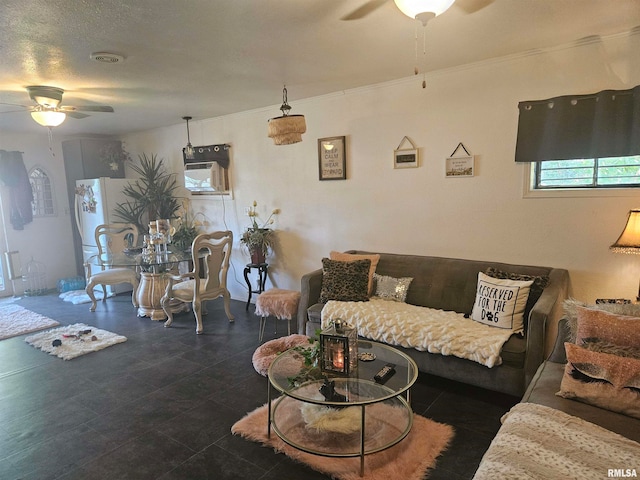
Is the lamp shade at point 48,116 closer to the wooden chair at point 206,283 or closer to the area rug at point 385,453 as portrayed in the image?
the wooden chair at point 206,283

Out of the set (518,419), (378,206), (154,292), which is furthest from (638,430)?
(154,292)

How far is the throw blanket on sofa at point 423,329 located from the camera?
8.41 feet

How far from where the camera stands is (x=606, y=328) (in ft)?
6.59

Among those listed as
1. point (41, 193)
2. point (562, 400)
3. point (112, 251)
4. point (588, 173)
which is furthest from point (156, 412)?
point (41, 193)

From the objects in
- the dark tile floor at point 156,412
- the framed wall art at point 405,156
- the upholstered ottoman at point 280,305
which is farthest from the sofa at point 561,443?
the framed wall art at point 405,156

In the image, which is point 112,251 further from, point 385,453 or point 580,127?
point 580,127

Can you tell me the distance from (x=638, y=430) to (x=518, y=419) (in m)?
0.48

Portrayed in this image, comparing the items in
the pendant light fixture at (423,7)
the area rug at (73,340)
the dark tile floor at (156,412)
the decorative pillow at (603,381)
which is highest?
the pendant light fixture at (423,7)

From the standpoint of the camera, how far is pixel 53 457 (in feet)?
7.29

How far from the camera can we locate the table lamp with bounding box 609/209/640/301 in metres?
2.51

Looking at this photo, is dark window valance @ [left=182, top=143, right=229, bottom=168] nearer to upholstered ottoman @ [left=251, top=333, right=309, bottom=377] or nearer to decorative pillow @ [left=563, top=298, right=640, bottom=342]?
upholstered ottoman @ [left=251, top=333, right=309, bottom=377]

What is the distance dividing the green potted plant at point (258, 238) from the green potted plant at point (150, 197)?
1.62 m

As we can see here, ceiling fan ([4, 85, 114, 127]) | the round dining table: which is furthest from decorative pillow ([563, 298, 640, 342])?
ceiling fan ([4, 85, 114, 127])

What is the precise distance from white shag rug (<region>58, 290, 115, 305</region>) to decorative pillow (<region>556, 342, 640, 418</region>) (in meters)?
5.66
